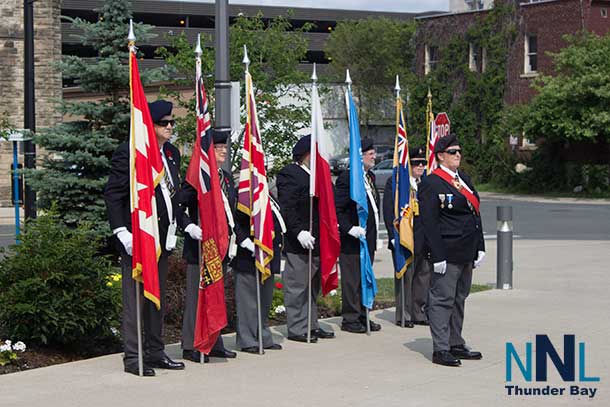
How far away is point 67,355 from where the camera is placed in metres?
10.1

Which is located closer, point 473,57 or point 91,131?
point 91,131

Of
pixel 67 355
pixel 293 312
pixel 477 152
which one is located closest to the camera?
pixel 67 355

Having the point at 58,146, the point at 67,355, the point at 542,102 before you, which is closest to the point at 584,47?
the point at 542,102

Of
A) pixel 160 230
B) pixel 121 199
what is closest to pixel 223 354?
pixel 160 230

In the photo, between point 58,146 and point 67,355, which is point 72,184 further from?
point 67,355

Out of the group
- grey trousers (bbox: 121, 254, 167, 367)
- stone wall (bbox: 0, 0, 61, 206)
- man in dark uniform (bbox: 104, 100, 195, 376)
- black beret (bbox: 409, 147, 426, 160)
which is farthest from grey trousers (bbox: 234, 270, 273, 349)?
stone wall (bbox: 0, 0, 61, 206)

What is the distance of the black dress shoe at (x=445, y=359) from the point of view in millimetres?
9562

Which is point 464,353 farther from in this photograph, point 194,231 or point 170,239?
point 170,239

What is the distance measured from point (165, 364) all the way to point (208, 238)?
113 centimetres

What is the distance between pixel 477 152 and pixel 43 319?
42625mm

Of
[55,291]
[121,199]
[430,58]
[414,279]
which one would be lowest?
[414,279]

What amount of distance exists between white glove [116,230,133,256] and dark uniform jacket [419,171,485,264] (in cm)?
252

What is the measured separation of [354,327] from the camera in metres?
11.5

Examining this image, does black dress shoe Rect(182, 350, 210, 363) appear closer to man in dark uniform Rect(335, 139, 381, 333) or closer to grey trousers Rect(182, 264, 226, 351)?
grey trousers Rect(182, 264, 226, 351)
